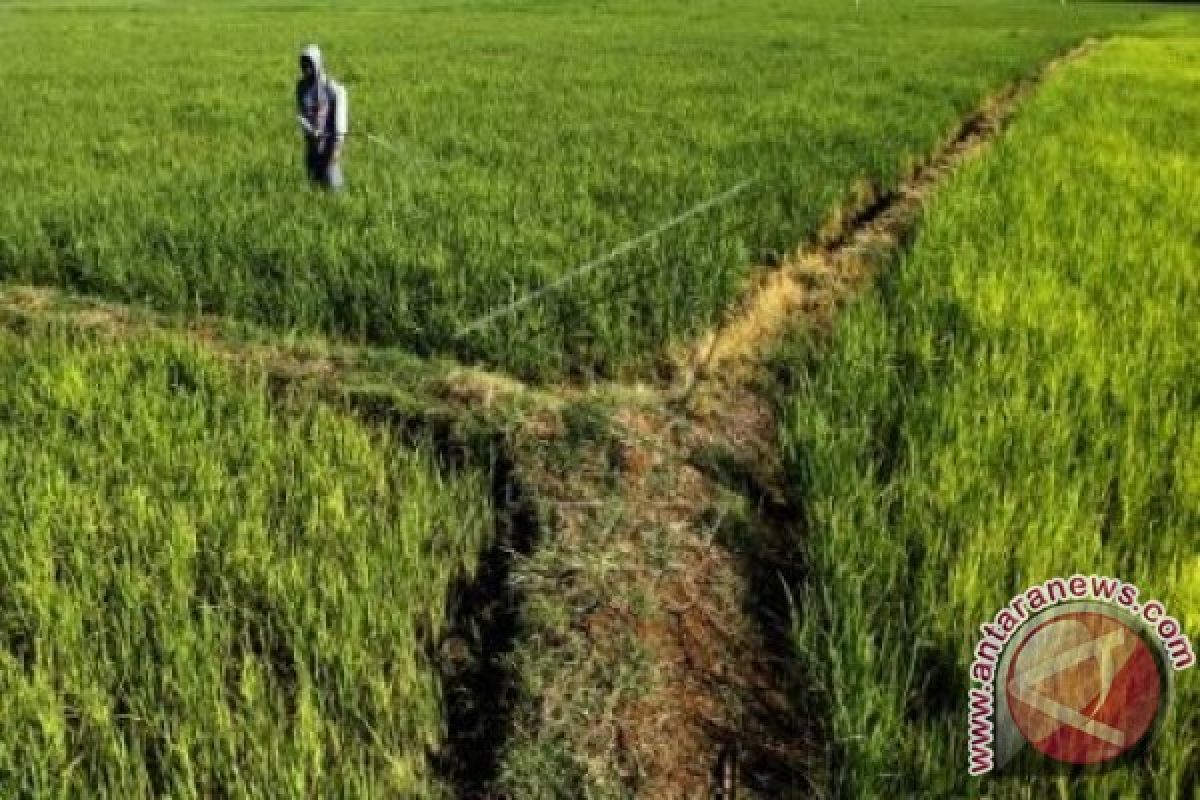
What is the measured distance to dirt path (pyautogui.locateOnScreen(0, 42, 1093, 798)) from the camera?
1834mm

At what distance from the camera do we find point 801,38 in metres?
19.1

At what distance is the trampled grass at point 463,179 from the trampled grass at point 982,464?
37.0 inches

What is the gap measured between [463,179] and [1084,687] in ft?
16.0

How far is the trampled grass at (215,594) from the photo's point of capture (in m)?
1.72

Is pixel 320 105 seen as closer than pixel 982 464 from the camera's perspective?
No

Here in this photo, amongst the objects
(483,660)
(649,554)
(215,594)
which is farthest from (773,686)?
(215,594)

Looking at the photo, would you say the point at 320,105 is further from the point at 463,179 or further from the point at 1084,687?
the point at 1084,687

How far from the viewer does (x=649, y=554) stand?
7.86 feet

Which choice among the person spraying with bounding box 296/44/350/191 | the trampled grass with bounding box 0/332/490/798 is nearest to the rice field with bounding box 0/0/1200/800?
the trampled grass with bounding box 0/332/490/798

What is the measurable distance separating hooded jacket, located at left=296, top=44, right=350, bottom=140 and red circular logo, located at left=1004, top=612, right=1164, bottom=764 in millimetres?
4588

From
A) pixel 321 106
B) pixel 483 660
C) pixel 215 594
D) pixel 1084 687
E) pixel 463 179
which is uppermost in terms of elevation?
pixel 321 106

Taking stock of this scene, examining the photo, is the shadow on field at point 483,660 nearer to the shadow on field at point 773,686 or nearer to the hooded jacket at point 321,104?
the shadow on field at point 773,686

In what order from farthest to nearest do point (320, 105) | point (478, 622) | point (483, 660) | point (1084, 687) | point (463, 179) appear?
Answer: point (463, 179) → point (320, 105) → point (478, 622) → point (483, 660) → point (1084, 687)

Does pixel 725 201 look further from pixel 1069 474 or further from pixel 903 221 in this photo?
pixel 1069 474
